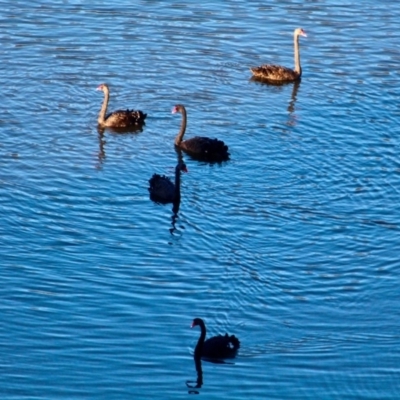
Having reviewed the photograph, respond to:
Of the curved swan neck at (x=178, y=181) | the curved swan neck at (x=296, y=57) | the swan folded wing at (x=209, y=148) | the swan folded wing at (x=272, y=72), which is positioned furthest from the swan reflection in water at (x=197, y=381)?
the curved swan neck at (x=296, y=57)

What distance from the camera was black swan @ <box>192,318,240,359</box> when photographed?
16.4 meters

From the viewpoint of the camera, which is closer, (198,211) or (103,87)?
(198,211)

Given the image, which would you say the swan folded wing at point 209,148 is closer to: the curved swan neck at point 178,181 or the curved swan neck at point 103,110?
the curved swan neck at point 178,181

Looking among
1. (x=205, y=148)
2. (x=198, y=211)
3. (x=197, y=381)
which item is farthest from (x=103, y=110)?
(x=197, y=381)

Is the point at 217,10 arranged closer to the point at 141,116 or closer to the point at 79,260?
the point at 141,116

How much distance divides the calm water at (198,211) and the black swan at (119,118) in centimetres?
28

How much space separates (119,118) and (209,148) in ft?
7.93

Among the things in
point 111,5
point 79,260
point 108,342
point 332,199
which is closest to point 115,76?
point 111,5

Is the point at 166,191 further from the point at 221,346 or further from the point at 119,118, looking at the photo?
the point at 221,346

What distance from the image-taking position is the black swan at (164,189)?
21.3 m

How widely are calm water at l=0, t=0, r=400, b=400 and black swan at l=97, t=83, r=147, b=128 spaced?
28 cm

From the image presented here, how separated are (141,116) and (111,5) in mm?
8906

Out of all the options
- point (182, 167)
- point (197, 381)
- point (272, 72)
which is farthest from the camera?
point (272, 72)

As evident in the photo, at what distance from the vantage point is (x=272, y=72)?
90.9 feet
